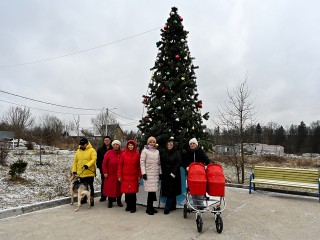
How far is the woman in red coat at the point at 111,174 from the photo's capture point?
6828 mm

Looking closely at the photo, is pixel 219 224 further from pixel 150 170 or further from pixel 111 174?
pixel 111 174

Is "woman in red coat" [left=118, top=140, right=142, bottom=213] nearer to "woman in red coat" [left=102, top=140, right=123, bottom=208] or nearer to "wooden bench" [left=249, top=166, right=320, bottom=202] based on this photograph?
"woman in red coat" [left=102, top=140, right=123, bottom=208]

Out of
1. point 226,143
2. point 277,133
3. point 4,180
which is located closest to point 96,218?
point 4,180

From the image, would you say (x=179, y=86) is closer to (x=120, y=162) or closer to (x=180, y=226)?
(x=120, y=162)

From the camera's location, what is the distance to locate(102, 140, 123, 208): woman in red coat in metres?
6.83

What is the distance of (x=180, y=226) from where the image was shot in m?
5.41

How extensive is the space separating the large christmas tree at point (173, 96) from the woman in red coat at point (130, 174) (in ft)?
3.09

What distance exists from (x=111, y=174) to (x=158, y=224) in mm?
2018

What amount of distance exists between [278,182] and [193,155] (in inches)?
153

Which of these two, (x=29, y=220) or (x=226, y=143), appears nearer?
(x=29, y=220)

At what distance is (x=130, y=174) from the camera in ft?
21.2

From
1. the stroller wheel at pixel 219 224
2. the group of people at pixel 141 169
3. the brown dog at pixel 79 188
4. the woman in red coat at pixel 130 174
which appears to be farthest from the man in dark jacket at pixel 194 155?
the brown dog at pixel 79 188

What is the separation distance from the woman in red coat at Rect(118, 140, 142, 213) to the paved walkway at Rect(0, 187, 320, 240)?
349mm

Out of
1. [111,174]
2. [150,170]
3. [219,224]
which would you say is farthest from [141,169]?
[219,224]
